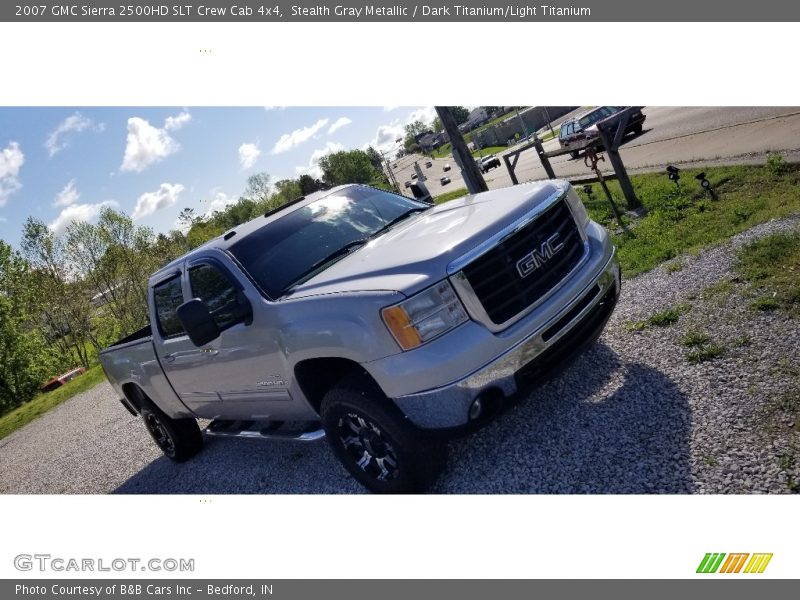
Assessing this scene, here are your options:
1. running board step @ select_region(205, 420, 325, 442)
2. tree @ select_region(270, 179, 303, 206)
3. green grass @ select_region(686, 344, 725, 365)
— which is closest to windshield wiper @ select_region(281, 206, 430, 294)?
running board step @ select_region(205, 420, 325, 442)

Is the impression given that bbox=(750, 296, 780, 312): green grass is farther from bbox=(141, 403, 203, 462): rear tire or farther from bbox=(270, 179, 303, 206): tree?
bbox=(270, 179, 303, 206): tree

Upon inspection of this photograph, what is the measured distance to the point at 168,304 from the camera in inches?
208

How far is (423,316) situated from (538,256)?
901 millimetres

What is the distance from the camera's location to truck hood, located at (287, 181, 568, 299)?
126 inches

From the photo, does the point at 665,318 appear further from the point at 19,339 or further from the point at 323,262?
the point at 19,339

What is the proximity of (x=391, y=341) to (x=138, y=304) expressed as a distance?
31.1m

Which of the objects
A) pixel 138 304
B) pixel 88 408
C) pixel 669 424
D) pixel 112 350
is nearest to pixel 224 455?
pixel 112 350

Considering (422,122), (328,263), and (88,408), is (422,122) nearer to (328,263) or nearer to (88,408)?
(88,408)

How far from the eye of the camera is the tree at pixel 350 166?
2544 inches

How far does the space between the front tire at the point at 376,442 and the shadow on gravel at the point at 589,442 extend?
0.30 metres

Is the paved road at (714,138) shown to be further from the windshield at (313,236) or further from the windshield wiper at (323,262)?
the windshield wiper at (323,262)

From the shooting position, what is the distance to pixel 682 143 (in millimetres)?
11812

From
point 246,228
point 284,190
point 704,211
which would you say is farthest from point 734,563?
point 284,190

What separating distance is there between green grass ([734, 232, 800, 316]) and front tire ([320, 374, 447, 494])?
8.51ft
